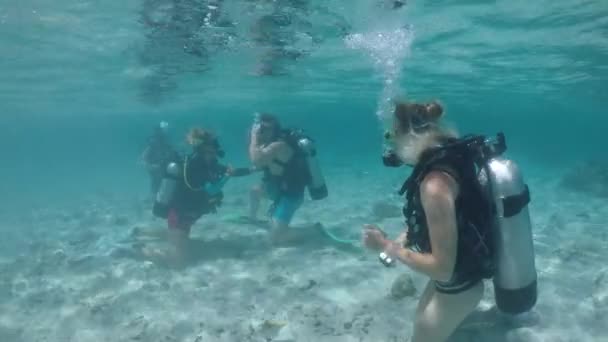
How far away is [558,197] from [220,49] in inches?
649

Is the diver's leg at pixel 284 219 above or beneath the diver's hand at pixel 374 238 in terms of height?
beneath

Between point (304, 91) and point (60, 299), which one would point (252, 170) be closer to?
point (60, 299)

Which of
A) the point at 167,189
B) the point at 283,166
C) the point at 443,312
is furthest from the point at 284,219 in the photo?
the point at 443,312

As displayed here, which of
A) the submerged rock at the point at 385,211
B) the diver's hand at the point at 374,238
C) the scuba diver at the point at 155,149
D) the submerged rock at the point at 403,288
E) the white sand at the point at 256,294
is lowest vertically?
the submerged rock at the point at 385,211

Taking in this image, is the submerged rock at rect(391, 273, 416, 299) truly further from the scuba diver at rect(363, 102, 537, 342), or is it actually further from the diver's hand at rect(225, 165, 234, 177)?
the diver's hand at rect(225, 165, 234, 177)

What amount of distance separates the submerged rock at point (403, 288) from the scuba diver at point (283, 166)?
12.3 feet

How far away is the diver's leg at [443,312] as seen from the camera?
14.9 feet

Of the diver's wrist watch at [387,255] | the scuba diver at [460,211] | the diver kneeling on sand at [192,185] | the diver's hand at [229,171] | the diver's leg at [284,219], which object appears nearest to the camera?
the scuba diver at [460,211]

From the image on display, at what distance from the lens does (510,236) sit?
4.06m

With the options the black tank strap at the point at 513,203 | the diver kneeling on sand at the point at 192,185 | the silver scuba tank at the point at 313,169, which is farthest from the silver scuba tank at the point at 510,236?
the diver kneeling on sand at the point at 192,185

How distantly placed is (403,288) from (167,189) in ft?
18.7

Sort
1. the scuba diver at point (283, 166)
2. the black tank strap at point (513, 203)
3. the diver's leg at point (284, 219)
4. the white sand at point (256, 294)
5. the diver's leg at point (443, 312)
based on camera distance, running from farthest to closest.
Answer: the diver's leg at point (284, 219) < the scuba diver at point (283, 166) < the white sand at point (256, 294) < the diver's leg at point (443, 312) < the black tank strap at point (513, 203)

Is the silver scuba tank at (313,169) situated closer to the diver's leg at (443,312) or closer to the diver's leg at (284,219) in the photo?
the diver's leg at (284,219)

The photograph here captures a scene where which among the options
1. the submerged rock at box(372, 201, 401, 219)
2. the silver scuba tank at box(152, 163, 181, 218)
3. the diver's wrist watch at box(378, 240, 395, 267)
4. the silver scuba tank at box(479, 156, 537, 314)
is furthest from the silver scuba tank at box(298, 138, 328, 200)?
the silver scuba tank at box(479, 156, 537, 314)
